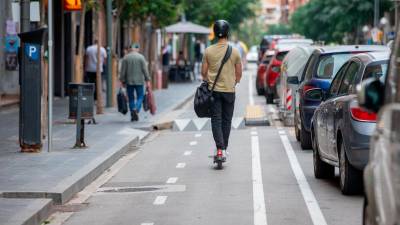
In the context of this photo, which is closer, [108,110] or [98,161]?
[98,161]

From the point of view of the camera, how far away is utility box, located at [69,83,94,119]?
1761 cm

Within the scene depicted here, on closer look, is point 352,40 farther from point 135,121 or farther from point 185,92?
point 135,121

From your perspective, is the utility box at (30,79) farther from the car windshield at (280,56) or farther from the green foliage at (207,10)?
the green foliage at (207,10)

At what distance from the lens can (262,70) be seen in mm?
38375

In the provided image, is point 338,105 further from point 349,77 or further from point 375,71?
point 349,77

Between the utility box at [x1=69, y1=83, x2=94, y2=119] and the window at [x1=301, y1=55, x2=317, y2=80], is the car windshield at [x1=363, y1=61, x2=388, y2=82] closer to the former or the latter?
the window at [x1=301, y1=55, x2=317, y2=80]

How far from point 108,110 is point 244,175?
1422 centimetres

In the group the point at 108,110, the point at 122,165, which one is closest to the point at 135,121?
the point at 108,110

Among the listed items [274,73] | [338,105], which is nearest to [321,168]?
[338,105]

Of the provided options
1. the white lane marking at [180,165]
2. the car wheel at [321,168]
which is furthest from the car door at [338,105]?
the white lane marking at [180,165]

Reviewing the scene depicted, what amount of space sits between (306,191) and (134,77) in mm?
12251

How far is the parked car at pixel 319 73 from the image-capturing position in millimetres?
17703

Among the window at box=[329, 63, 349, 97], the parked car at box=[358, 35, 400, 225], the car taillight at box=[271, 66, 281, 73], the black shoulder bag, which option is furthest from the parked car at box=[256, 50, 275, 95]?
the parked car at box=[358, 35, 400, 225]

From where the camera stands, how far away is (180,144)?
64.9ft
